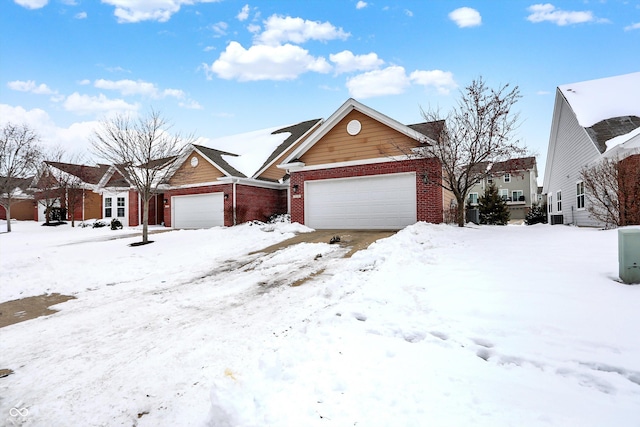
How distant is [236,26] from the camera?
1733 centimetres

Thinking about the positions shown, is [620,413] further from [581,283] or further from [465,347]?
[581,283]

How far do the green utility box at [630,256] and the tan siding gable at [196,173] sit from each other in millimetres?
18883

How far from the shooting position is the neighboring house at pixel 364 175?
13.9 m

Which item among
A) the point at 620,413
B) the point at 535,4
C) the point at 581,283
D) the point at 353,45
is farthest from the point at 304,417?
the point at 353,45

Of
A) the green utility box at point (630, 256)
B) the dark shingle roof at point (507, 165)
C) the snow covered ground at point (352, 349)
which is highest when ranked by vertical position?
the dark shingle roof at point (507, 165)

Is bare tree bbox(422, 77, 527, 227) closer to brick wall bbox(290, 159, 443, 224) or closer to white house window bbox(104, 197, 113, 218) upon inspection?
brick wall bbox(290, 159, 443, 224)

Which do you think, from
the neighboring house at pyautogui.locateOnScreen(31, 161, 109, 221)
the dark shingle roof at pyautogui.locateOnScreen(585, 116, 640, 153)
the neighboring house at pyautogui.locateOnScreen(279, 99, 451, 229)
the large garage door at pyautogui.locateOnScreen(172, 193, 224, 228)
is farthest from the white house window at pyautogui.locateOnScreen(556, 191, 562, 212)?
the neighboring house at pyautogui.locateOnScreen(31, 161, 109, 221)

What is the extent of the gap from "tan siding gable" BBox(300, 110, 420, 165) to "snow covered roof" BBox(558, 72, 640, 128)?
8.25 meters

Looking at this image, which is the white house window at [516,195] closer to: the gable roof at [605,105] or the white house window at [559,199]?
the white house window at [559,199]

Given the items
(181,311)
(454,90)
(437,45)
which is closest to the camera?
(181,311)

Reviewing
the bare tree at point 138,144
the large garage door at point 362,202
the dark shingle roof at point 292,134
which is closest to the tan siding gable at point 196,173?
the dark shingle roof at point 292,134

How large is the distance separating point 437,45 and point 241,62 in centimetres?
1766

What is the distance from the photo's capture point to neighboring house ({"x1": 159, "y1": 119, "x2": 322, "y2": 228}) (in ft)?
64.8

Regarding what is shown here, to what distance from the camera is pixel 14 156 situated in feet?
72.1
